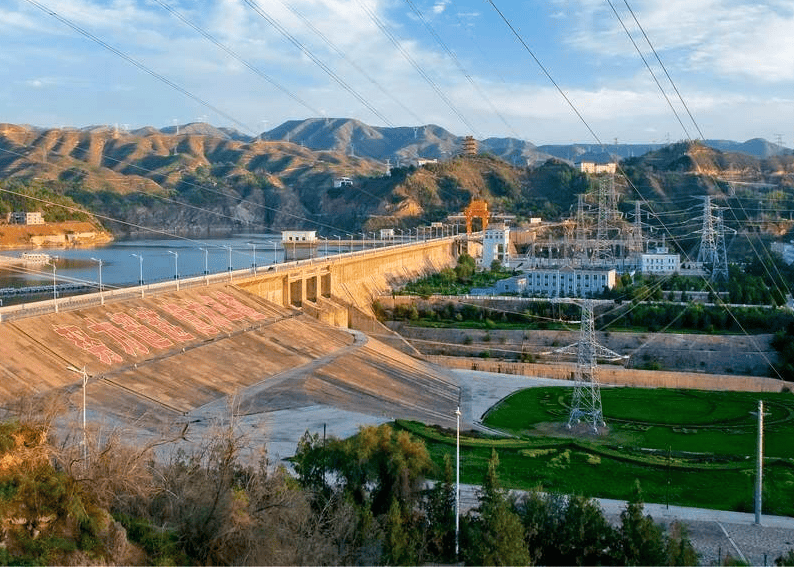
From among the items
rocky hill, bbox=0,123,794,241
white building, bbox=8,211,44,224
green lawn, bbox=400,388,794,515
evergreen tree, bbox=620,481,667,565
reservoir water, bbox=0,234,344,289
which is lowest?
green lawn, bbox=400,388,794,515

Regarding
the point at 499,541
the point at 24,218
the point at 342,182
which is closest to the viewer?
the point at 499,541

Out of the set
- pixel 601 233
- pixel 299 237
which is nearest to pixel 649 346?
pixel 601 233

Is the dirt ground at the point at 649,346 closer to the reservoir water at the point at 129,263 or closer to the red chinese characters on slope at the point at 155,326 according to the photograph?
the reservoir water at the point at 129,263

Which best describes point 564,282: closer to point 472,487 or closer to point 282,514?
point 472,487

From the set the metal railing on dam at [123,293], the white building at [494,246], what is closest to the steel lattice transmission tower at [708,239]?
the white building at [494,246]

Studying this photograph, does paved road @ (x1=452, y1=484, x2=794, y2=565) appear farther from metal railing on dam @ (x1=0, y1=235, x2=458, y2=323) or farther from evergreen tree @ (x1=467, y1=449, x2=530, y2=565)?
metal railing on dam @ (x1=0, y1=235, x2=458, y2=323)

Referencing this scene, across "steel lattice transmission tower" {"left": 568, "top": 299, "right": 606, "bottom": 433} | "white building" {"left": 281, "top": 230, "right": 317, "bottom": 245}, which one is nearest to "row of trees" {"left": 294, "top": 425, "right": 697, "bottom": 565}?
"steel lattice transmission tower" {"left": 568, "top": 299, "right": 606, "bottom": 433}
